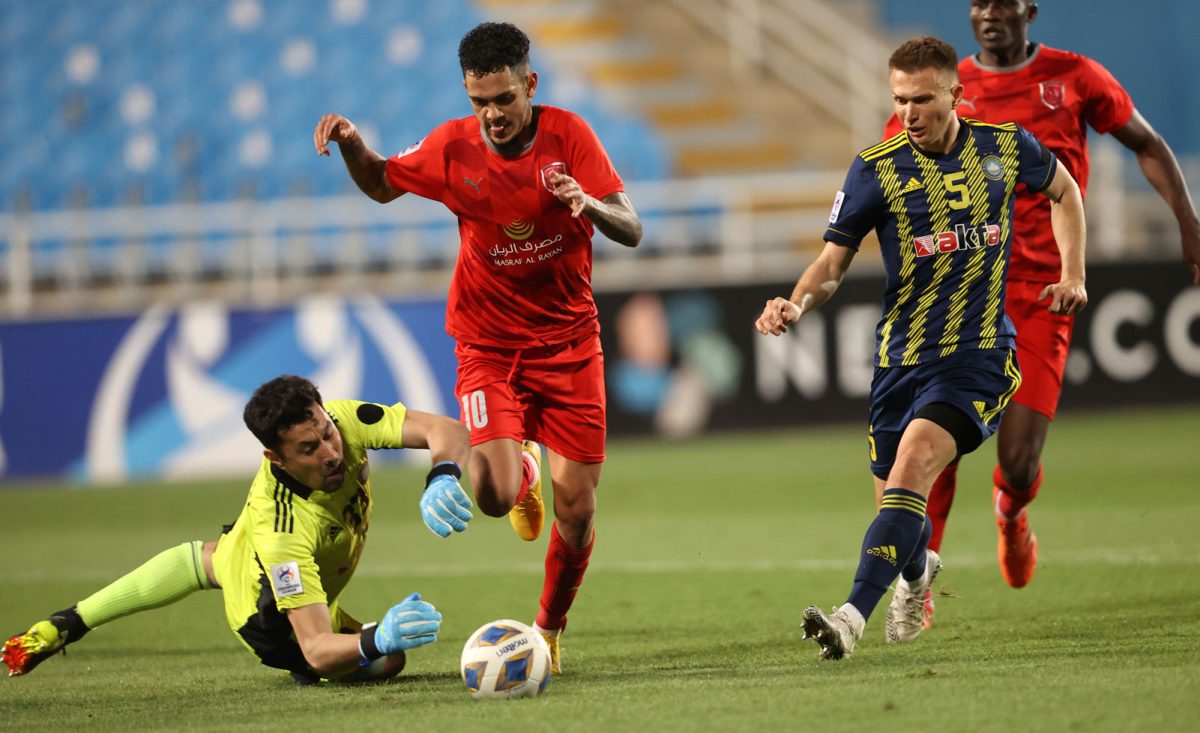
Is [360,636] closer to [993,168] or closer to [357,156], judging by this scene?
[357,156]

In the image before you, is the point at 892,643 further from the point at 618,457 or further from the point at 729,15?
the point at 729,15

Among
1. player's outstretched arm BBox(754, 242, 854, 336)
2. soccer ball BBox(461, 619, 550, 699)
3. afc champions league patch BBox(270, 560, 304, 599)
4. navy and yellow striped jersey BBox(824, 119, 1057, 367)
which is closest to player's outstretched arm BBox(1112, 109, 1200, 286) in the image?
navy and yellow striped jersey BBox(824, 119, 1057, 367)

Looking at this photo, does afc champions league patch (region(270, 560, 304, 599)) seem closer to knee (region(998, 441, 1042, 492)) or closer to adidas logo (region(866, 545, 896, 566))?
adidas logo (region(866, 545, 896, 566))

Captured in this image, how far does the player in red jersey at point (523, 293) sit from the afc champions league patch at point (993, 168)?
1.26 metres

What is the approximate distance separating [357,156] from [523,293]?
31.6 inches

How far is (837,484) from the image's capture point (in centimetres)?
1124

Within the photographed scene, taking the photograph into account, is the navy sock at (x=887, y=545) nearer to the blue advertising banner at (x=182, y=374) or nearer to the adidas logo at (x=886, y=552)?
the adidas logo at (x=886, y=552)

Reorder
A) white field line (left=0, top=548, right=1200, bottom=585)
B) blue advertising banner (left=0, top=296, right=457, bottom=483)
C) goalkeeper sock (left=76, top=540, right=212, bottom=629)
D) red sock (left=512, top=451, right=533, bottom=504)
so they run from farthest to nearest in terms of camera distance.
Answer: blue advertising banner (left=0, top=296, right=457, bottom=483)
white field line (left=0, top=548, right=1200, bottom=585)
red sock (left=512, top=451, right=533, bottom=504)
goalkeeper sock (left=76, top=540, right=212, bottom=629)

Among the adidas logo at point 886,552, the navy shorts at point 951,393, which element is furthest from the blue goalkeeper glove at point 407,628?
the navy shorts at point 951,393

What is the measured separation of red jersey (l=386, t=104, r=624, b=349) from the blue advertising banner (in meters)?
7.57

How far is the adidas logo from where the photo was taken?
4949 mm

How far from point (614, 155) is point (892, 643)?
12879 millimetres

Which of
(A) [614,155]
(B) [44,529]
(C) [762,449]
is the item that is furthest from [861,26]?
(B) [44,529]

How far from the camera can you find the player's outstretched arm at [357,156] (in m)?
5.25
